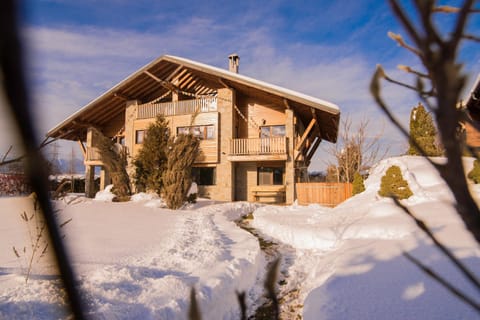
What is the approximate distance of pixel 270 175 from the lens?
54.9ft

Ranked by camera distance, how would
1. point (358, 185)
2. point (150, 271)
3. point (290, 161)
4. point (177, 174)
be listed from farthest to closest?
point (290, 161) < point (358, 185) < point (177, 174) < point (150, 271)

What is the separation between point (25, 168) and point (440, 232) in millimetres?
5232

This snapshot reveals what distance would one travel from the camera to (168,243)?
201 inches

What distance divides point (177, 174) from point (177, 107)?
26.4 ft

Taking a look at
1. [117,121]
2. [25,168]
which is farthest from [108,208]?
[117,121]

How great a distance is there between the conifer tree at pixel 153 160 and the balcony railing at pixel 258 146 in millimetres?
4547

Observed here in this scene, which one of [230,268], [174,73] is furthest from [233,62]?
[230,268]

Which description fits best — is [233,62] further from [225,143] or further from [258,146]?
[258,146]

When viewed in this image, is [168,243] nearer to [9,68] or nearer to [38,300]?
[38,300]

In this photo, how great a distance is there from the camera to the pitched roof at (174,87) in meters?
14.9

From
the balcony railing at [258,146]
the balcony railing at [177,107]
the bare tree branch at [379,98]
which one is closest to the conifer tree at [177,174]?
the balcony railing at [258,146]

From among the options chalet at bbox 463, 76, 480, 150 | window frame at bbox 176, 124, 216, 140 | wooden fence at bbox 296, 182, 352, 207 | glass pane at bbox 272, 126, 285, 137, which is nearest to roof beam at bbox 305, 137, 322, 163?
glass pane at bbox 272, 126, 285, 137

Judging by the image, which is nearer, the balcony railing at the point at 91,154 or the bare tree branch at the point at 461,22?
the bare tree branch at the point at 461,22

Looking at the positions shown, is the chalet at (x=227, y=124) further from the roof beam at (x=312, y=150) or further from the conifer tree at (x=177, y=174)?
the conifer tree at (x=177, y=174)
